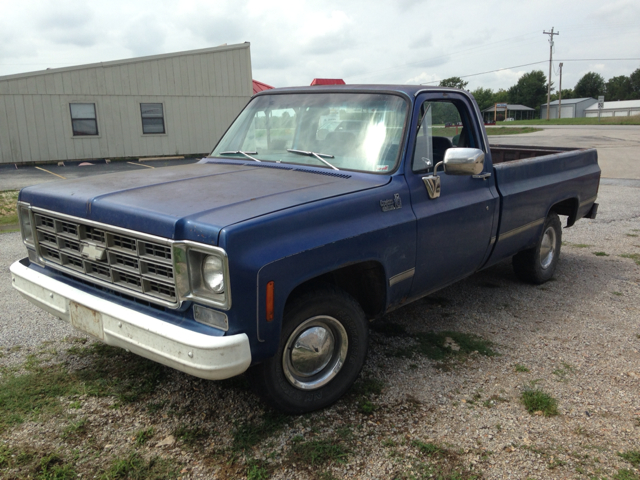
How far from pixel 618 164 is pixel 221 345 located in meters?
17.6

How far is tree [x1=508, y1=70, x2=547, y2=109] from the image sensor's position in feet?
359

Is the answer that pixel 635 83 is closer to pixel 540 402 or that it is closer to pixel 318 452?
pixel 540 402

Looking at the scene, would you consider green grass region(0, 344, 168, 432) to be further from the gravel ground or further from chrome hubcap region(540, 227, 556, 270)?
chrome hubcap region(540, 227, 556, 270)

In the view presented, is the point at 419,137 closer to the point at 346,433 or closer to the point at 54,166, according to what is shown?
the point at 346,433

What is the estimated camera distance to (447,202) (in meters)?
3.91

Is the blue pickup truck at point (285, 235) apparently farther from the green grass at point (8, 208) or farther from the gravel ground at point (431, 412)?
the green grass at point (8, 208)

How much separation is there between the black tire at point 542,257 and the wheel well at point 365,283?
2589mm

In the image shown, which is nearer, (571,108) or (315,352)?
(315,352)

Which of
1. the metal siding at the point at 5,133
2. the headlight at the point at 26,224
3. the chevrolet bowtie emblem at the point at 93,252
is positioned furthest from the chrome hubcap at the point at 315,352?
the metal siding at the point at 5,133

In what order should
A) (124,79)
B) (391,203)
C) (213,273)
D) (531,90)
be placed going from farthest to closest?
1. (531,90)
2. (124,79)
3. (391,203)
4. (213,273)

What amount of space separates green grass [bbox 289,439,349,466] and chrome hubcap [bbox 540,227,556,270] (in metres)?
3.60

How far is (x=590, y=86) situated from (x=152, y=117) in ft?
393

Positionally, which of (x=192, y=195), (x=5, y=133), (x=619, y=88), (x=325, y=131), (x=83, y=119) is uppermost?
(x=619, y=88)

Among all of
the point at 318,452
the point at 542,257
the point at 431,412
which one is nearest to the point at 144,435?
the point at 318,452
